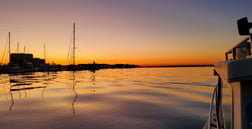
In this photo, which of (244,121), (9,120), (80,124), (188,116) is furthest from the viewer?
(188,116)

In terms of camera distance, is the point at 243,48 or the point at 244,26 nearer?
the point at 244,26

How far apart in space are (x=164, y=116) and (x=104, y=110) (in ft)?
12.2

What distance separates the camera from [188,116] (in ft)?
31.0

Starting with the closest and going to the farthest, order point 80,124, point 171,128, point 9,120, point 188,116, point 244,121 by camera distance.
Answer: point 244,121 → point 171,128 → point 80,124 → point 9,120 → point 188,116

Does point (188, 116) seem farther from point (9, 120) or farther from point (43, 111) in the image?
point (9, 120)

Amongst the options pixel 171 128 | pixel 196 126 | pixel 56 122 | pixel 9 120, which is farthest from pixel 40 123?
pixel 196 126

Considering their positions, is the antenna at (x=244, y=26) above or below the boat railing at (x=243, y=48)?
above

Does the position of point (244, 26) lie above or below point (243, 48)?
above

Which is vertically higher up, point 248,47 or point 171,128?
point 248,47

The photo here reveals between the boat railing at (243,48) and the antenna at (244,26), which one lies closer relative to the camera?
the antenna at (244,26)

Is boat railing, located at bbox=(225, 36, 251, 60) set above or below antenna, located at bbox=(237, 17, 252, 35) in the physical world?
below

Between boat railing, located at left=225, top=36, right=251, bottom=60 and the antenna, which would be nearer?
the antenna

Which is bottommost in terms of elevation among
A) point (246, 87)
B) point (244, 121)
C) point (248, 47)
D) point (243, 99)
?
point (244, 121)

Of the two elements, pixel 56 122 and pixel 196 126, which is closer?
pixel 196 126
